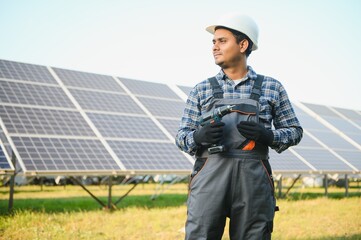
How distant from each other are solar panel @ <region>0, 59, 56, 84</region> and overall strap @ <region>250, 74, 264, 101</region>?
382 inches

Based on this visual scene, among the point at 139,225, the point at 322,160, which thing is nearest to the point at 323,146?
the point at 322,160

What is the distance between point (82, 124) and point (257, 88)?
8.04 m

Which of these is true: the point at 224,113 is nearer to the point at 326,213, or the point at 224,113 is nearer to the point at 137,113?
the point at 326,213

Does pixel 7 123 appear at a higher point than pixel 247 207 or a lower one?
lower

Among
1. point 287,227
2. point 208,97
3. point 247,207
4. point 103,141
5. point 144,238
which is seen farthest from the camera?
point 103,141

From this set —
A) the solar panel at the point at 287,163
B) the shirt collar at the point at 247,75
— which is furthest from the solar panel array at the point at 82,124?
the shirt collar at the point at 247,75

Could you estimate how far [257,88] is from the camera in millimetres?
2736

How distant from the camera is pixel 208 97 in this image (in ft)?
9.07

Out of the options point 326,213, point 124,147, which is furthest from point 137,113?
point 326,213

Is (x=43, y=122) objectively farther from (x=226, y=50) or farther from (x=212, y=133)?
(x=212, y=133)

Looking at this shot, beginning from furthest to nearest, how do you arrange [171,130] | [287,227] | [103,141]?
[171,130], [103,141], [287,227]

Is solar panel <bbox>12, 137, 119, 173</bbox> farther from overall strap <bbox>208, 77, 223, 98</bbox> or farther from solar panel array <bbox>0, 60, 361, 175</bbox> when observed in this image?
overall strap <bbox>208, 77, 223, 98</bbox>

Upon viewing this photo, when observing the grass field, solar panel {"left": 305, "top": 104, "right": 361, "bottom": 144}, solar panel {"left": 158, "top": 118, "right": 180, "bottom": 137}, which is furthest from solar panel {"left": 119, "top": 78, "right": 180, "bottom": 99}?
solar panel {"left": 305, "top": 104, "right": 361, "bottom": 144}

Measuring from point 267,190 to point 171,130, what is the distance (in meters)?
9.19
